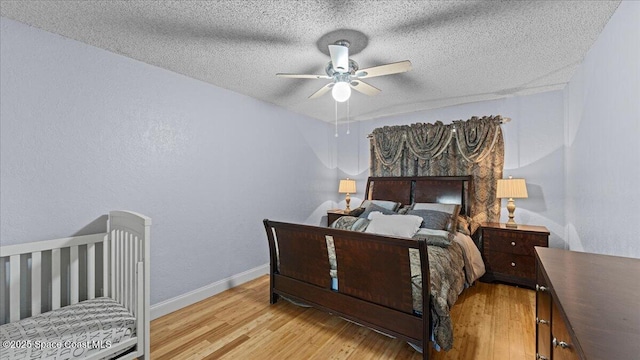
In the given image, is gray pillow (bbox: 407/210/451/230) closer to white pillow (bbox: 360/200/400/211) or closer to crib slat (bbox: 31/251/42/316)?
white pillow (bbox: 360/200/400/211)

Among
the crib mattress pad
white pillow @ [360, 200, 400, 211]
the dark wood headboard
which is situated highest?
the dark wood headboard

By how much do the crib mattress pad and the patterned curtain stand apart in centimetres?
372

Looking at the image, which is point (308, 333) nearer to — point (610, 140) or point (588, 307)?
point (588, 307)

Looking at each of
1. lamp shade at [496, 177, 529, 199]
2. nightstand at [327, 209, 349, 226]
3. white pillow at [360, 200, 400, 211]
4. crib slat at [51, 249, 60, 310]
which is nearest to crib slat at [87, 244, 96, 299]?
crib slat at [51, 249, 60, 310]

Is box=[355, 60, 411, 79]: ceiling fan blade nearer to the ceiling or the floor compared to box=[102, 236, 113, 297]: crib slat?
nearer to the ceiling

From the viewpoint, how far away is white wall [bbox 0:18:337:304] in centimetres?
187

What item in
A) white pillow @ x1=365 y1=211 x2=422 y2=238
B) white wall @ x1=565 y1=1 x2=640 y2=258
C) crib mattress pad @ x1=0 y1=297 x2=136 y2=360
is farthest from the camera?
white pillow @ x1=365 y1=211 x2=422 y2=238

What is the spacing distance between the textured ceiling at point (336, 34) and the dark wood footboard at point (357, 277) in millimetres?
1535

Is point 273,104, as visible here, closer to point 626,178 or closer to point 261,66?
point 261,66

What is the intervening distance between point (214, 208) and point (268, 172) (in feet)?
3.07

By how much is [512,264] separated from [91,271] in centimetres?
416

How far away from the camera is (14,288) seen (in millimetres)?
1741

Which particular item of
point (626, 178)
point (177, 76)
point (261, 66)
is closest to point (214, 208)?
point (177, 76)

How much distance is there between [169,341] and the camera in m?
2.12
